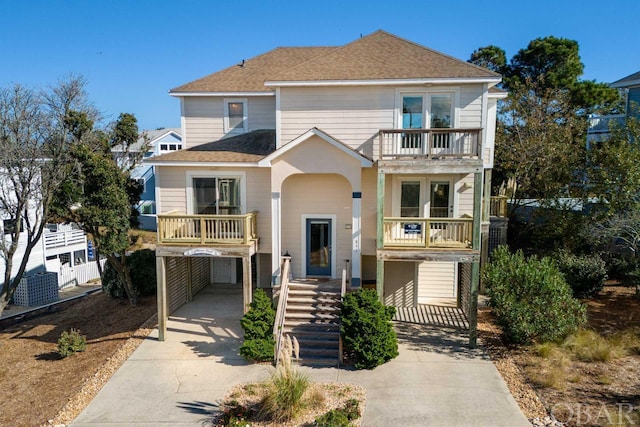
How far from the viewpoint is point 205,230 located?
527 inches

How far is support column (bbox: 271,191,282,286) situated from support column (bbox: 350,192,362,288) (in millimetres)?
2400

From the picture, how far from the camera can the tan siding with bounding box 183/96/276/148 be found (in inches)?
641

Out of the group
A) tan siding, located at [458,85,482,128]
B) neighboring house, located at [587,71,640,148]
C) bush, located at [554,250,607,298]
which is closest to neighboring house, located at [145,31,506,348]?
tan siding, located at [458,85,482,128]

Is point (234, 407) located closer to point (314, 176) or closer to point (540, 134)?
point (314, 176)

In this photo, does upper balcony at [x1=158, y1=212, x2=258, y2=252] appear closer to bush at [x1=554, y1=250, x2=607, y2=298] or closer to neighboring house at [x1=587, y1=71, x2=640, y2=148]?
bush at [x1=554, y1=250, x2=607, y2=298]

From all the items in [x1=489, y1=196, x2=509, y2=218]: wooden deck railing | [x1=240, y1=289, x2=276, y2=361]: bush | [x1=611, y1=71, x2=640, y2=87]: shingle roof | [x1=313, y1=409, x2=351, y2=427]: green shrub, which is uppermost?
[x1=611, y1=71, x2=640, y2=87]: shingle roof

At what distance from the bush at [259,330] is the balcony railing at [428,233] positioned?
13.1 ft

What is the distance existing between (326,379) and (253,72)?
12.3m

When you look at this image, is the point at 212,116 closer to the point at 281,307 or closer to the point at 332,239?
the point at 332,239

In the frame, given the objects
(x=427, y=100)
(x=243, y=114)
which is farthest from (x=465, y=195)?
(x=243, y=114)

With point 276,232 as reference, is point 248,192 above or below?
above

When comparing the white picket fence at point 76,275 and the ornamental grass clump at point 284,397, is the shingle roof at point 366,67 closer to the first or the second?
the ornamental grass clump at point 284,397

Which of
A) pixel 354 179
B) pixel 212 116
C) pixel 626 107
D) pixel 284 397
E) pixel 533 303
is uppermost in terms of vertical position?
pixel 626 107

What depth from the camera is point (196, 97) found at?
1625cm
